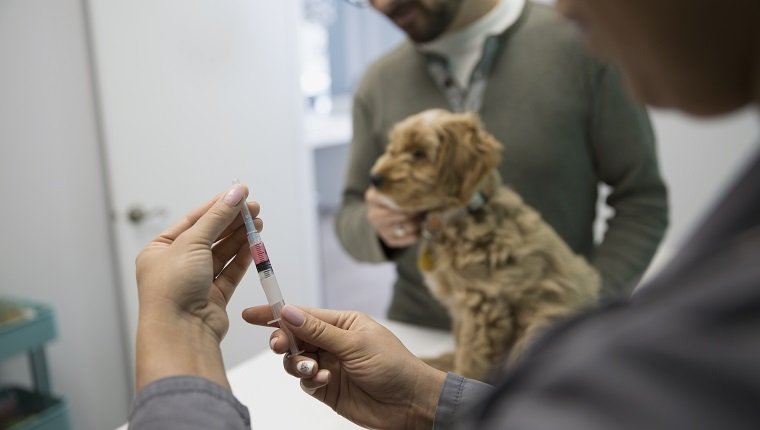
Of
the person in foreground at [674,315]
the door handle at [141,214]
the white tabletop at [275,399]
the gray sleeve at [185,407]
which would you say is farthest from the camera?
the door handle at [141,214]

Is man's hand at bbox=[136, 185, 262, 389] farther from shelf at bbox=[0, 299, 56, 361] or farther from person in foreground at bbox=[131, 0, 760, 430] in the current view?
shelf at bbox=[0, 299, 56, 361]

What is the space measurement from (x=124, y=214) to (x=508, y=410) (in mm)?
1875

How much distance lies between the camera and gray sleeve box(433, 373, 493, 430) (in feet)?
2.43

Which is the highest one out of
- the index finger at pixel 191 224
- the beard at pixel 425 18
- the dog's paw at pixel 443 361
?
the beard at pixel 425 18

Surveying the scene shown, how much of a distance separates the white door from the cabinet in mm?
300

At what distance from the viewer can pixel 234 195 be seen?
78cm

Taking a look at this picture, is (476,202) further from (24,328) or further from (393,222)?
(24,328)

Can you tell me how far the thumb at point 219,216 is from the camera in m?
0.74

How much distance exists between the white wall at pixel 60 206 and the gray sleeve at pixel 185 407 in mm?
1498

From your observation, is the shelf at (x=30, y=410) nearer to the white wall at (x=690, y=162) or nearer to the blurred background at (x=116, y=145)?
the blurred background at (x=116, y=145)

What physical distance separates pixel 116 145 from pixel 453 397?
1.54 meters

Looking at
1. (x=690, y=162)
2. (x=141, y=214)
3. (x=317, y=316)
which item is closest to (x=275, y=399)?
(x=317, y=316)

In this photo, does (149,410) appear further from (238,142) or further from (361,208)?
(238,142)

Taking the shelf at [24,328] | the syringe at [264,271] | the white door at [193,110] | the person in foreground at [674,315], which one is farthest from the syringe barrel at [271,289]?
the shelf at [24,328]
